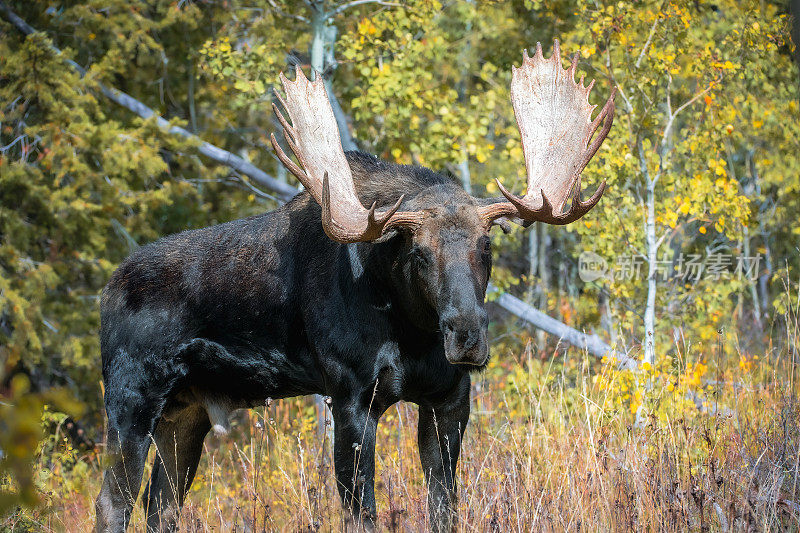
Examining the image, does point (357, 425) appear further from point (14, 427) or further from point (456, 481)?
point (14, 427)

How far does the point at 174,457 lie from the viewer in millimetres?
6047

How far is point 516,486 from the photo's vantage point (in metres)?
4.82

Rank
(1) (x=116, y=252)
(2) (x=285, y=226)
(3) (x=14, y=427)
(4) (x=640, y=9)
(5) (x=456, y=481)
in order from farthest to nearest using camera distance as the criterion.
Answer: (1) (x=116, y=252)
(4) (x=640, y=9)
(2) (x=285, y=226)
(5) (x=456, y=481)
(3) (x=14, y=427)

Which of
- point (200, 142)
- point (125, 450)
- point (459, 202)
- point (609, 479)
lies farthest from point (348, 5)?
point (609, 479)

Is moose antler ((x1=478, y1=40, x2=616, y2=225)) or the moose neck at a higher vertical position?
moose antler ((x1=478, y1=40, x2=616, y2=225))

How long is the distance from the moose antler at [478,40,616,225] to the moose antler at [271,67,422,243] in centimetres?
63

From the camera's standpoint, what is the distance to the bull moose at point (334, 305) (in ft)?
15.4

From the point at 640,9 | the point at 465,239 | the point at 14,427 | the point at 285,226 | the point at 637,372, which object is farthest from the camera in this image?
the point at 640,9

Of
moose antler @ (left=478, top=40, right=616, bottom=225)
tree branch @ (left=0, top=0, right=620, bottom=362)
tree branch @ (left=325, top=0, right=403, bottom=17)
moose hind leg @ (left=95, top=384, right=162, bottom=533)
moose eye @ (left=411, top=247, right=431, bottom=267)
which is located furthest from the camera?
tree branch @ (left=0, top=0, right=620, bottom=362)

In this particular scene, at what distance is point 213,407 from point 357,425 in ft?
4.22

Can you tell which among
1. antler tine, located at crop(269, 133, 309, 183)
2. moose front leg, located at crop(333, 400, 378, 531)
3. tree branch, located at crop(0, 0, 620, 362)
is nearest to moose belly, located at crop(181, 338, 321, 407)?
moose front leg, located at crop(333, 400, 378, 531)

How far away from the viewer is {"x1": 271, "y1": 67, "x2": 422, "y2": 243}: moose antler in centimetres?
468

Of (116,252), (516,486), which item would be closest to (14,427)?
(516,486)

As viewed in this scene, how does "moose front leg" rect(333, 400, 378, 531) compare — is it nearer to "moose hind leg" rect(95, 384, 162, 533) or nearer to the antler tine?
the antler tine
